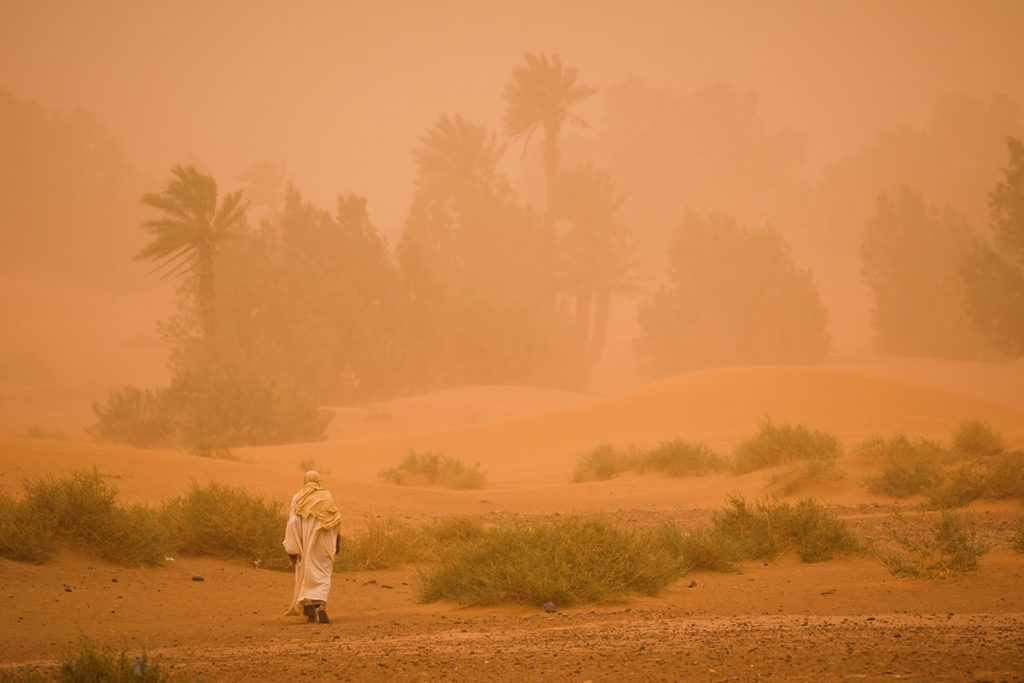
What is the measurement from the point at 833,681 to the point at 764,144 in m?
93.4

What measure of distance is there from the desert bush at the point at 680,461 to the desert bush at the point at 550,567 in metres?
12.6

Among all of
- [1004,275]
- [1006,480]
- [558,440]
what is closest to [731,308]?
[1004,275]

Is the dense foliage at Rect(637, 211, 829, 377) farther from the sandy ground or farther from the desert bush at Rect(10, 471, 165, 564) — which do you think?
Answer: the desert bush at Rect(10, 471, 165, 564)

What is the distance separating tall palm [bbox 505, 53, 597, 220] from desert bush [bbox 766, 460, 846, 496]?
49.3 meters

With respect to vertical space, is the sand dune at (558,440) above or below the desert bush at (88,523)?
above

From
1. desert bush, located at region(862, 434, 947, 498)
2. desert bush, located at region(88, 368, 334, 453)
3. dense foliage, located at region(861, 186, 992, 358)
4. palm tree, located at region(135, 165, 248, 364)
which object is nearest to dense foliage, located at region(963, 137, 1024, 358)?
dense foliage, located at region(861, 186, 992, 358)

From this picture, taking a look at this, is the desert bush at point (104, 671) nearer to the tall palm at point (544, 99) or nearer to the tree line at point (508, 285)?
the tree line at point (508, 285)

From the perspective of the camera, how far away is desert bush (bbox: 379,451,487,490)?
2395 centimetres

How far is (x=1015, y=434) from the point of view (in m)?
25.4

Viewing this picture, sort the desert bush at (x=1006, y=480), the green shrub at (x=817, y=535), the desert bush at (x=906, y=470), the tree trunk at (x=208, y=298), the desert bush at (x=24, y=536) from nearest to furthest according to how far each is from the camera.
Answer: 1. the desert bush at (x=24, y=536)
2. the green shrub at (x=817, y=535)
3. the desert bush at (x=1006, y=480)
4. the desert bush at (x=906, y=470)
5. the tree trunk at (x=208, y=298)

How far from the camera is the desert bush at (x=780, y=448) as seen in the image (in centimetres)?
2219

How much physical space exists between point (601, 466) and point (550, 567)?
47.8 ft

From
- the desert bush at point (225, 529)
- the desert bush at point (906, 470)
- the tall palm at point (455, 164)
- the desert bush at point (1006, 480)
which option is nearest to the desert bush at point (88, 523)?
the desert bush at point (225, 529)

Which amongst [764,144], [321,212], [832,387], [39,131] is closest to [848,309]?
[764,144]
